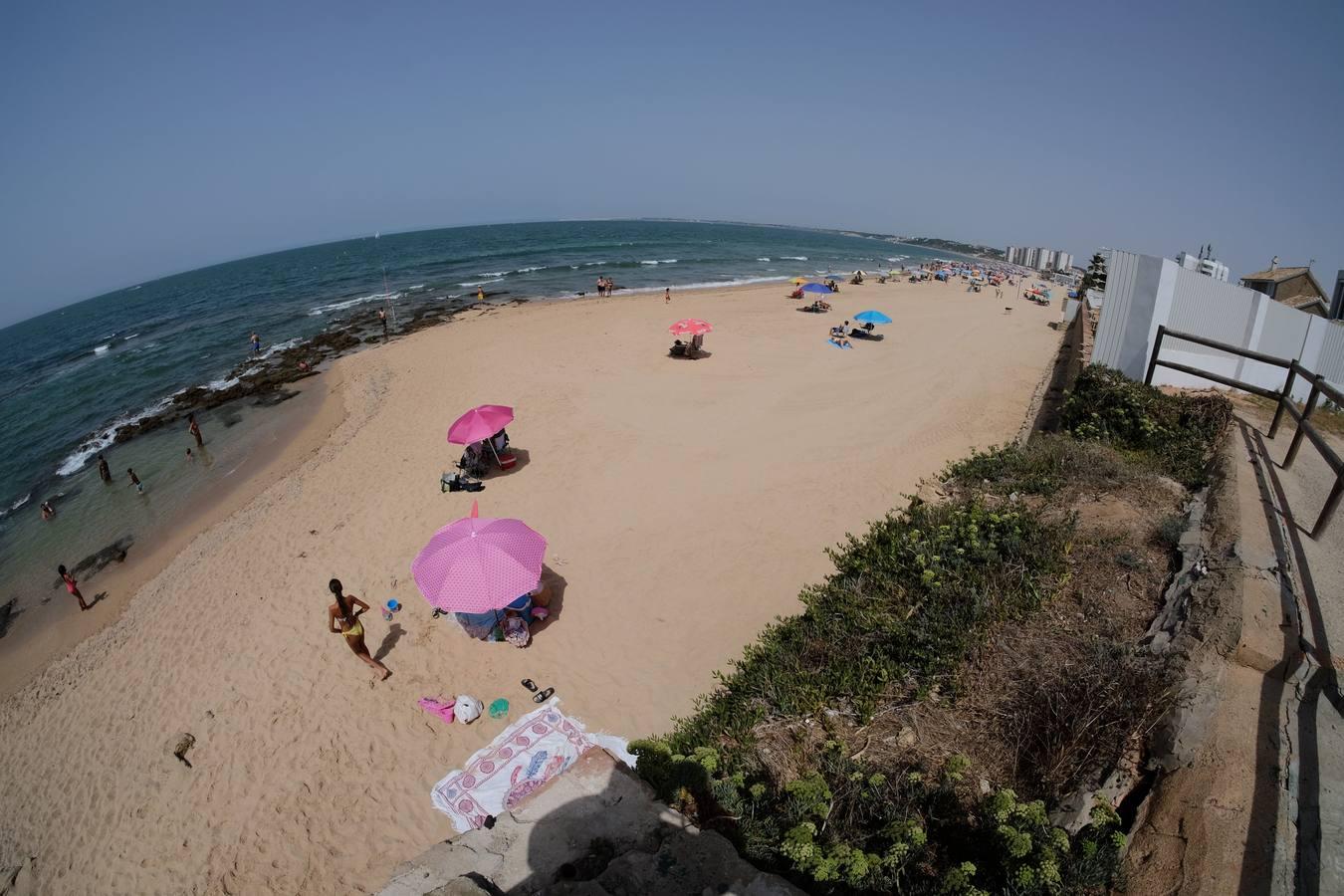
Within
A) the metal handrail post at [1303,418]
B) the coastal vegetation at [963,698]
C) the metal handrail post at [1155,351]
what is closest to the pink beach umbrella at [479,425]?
the coastal vegetation at [963,698]

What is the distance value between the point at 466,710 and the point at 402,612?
2.39m

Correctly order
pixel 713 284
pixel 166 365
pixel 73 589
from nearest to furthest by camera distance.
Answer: pixel 73 589
pixel 166 365
pixel 713 284

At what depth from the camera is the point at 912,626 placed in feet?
16.6

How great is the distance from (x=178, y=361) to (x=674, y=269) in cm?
3501


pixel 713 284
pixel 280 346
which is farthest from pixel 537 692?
pixel 713 284

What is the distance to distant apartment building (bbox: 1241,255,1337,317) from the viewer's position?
884 inches

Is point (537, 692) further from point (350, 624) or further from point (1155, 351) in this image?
point (1155, 351)

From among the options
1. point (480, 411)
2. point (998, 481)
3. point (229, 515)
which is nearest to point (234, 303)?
point (229, 515)

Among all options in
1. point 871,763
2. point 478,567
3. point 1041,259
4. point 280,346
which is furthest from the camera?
point 1041,259

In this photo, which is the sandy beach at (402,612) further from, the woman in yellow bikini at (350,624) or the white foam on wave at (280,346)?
the white foam on wave at (280,346)

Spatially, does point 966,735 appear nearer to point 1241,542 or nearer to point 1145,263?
point 1241,542

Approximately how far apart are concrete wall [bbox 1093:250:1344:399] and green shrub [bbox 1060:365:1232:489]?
545 millimetres

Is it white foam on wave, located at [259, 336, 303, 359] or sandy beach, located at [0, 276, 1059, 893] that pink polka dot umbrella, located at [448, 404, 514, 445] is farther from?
white foam on wave, located at [259, 336, 303, 359]

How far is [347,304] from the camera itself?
3806cm
